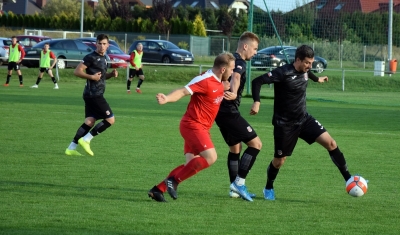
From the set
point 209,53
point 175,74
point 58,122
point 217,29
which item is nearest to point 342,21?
point 175,74

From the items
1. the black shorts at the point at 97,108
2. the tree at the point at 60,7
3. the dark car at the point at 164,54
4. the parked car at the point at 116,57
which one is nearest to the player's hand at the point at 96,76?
the black shorts at the point at 97,108

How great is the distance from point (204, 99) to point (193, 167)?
738mm

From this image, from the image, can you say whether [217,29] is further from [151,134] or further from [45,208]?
[45,208]

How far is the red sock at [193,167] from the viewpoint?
832 cm

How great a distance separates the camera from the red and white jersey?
8.15 m

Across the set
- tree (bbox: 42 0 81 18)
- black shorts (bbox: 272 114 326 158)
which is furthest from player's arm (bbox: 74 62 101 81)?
tree (bbox: 42 0 81 18)

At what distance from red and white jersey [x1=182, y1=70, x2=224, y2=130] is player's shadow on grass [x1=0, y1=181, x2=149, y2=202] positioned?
1.07 metres

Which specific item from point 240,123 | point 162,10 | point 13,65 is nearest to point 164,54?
point 13,65

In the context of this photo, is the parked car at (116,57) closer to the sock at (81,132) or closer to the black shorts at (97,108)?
the black shorts at (97,108)

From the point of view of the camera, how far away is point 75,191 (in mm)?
9008

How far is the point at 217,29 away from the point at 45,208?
71.9 m

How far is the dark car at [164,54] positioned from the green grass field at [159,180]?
24183 mm

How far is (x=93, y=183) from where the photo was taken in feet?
31.7

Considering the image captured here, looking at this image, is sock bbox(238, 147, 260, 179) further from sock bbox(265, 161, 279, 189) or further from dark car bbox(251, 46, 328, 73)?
dark car bbox(251, 46, 328, 73)
